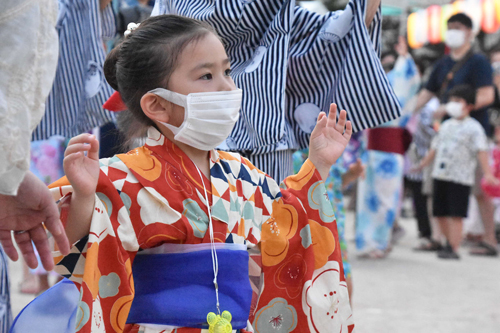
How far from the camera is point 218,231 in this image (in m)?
1.66

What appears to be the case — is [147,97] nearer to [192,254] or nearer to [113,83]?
[113,83]

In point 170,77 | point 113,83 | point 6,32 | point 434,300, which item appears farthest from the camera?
point 434,300

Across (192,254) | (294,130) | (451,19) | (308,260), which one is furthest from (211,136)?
(451,19)

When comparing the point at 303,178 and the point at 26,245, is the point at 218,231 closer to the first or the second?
the point at 303,178

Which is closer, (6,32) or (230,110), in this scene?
(6,32)

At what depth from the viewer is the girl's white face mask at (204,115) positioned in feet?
5.53

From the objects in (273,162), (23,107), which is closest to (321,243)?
(273,162)

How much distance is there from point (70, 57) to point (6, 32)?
2144 mm

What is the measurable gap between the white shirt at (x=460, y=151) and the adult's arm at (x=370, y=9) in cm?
353

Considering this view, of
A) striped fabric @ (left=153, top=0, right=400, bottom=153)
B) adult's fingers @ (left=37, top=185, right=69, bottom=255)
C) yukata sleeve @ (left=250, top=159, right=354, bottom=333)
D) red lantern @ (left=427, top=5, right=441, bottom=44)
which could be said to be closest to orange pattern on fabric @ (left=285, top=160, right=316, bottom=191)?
yukata sleeve @ (left=250, top=159, right=354, bottom=333)

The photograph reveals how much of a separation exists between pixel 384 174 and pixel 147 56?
4.30m

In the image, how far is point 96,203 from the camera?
4.90ft

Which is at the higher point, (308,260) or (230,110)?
(230,110)

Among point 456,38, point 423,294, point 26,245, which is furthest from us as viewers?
point 456,38
